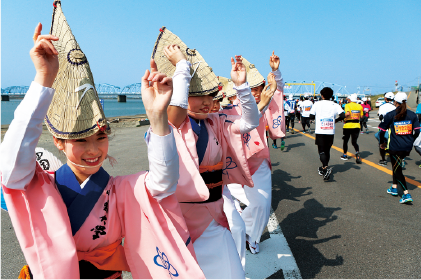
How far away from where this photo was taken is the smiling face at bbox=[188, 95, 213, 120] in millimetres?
2148

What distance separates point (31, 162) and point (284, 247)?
10.2 feet

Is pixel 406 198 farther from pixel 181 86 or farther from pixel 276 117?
pixel 181 86

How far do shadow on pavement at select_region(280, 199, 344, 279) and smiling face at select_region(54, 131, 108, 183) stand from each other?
2398 mm

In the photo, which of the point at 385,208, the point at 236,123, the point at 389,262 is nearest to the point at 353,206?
the point at 385,208

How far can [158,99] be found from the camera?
52.6 inches

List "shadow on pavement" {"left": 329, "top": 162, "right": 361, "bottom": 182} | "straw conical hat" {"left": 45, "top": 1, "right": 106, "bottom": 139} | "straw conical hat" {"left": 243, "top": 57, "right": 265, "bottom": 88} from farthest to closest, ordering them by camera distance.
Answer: "shadow on pavement" {"left": 329, "top": 162, "right": 361, "bottom": 182}
"straw conical hat" {"left": 243, "top": 57, "right": 265, "bottom": 88}
"straw conical hat" {"left": 45, "top": 1, "right": 106, "bottom": 139}

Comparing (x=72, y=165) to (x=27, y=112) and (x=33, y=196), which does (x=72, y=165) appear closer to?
(x=33, y=196)

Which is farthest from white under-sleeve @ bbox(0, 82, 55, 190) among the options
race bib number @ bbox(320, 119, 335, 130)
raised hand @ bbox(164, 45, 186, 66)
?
race bib number @ bbox(320, 119, 335, 130)

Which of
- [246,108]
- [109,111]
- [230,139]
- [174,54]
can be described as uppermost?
[174,54]

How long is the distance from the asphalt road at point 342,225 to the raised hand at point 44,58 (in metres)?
2.68

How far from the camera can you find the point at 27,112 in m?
1.20

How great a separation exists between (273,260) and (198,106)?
2.09m

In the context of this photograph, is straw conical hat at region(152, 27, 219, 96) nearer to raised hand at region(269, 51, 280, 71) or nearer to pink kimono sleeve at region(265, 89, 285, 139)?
raised hand at region(269, 51, 280, 71)

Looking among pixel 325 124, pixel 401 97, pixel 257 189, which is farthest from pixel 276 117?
pixel 325 124
